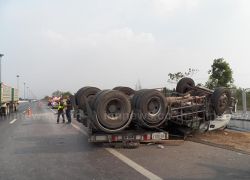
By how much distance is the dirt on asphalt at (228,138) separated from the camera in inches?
459

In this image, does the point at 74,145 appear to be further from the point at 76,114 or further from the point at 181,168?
the point at 181,168

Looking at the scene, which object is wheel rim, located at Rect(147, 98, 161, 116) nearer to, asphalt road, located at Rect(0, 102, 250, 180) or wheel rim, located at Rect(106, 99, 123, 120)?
wheel rim, located at Rect(106, 99, 123, 120)

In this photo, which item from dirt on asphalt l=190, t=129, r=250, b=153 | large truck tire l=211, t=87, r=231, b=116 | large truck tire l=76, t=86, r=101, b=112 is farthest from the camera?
large truck tire l=76, t=86, r=101, b=112

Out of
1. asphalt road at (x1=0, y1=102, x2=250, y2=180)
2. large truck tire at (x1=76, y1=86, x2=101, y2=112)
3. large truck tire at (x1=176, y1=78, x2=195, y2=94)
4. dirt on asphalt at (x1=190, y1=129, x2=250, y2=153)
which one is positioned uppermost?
large truck tire at (x1=176, y1=78, x2=195, y2=94)

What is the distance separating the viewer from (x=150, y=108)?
11.5m

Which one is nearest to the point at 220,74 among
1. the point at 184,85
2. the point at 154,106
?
the point at 184,85

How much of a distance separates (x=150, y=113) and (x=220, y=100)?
3047 millimetres

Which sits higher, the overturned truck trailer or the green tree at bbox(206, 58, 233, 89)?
the green tree at bbox(206, 58, 233, 89)

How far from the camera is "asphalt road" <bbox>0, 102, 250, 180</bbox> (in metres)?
7.67

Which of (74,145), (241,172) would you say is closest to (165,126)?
(74,145)

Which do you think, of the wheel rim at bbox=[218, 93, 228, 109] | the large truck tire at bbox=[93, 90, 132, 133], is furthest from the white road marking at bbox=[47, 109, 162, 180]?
the wheel rim at bbox=[218, 93, 228, 109]

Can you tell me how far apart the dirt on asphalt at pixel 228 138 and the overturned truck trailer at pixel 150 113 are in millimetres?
420

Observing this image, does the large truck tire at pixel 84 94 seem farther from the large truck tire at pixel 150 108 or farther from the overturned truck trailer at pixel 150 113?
the large truck tire at pixel 150 108

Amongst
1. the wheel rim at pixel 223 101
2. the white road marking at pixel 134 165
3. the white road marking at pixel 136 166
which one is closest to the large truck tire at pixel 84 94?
the white road marking at pixel 134 165
